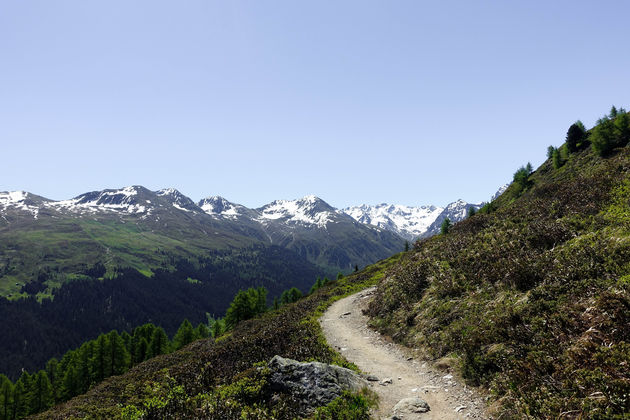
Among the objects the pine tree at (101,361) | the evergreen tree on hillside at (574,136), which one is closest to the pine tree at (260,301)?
the pine tree at (101,361)

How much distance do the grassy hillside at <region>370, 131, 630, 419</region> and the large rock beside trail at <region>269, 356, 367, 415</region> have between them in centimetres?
537

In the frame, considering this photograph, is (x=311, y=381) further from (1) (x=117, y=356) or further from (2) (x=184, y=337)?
(2) (x=184, y=337)

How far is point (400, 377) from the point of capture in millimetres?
15180

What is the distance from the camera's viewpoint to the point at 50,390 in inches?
2468

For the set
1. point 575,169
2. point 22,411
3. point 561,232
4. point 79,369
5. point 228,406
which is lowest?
point 22,411

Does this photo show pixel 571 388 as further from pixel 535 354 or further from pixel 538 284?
pixel 538 284

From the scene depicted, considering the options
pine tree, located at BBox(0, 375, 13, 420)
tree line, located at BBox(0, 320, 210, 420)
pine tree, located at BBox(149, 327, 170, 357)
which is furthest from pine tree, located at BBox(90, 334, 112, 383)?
pine tree, located at BBox(0, 375, 13, 420)

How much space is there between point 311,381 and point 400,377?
518 centimetres

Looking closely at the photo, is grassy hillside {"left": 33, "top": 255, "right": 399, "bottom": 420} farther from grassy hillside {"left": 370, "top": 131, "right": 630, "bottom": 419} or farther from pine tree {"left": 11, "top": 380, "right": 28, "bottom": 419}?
pine tree {"left": 11, "top": 380, "right": 28, "bottom": 419}

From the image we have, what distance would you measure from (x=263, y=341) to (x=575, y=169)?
4620 centimetres

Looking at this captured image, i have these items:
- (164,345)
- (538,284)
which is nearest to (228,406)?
(538,284)

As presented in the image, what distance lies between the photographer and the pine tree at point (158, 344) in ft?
226

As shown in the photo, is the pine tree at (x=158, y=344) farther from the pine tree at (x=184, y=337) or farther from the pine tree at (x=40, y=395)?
the pine tree at (x=40, y=395)

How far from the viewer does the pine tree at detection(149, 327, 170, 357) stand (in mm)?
69019
